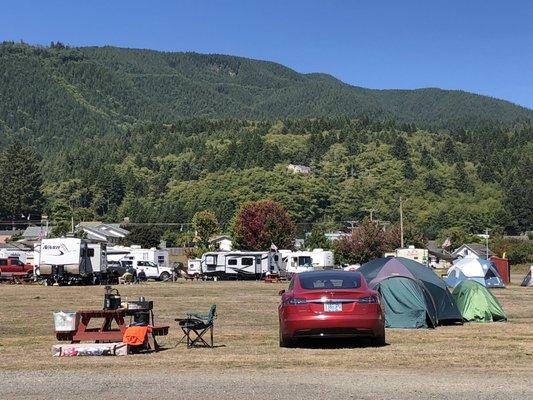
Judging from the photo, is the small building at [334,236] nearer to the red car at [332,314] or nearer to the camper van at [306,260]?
the camper van at [306,260]

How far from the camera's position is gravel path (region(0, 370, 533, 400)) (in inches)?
406

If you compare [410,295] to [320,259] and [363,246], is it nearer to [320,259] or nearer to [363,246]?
[320,259]

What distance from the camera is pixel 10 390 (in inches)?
428

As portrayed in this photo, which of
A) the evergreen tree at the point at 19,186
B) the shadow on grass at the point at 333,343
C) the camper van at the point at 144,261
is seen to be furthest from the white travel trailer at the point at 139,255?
the evergreen tree at the point at 19,186

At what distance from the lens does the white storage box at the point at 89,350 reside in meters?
14.8

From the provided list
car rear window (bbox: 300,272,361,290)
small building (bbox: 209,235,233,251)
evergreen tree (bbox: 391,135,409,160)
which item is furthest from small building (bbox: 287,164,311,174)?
car rear window (bbox: 300,272,361,290)

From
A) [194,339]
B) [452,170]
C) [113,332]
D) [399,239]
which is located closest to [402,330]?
[194,339]

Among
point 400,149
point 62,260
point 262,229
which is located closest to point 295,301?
point 62,260

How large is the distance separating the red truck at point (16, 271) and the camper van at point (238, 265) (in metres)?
12.9

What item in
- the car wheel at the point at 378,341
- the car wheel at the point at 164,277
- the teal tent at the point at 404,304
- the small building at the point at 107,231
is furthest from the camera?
the small building at the point at 107,231

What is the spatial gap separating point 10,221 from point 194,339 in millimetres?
133890

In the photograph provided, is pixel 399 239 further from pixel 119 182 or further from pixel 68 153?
pixel 68 153

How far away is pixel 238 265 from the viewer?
61.8 m

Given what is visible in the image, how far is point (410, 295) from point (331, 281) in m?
5.28
